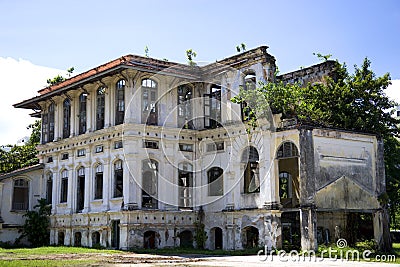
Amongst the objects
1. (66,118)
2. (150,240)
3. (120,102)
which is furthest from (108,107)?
(150,240)

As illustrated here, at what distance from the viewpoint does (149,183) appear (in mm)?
29219

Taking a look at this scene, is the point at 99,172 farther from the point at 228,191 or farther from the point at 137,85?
the point at 228,191

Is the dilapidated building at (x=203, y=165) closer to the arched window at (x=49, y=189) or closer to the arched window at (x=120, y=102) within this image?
the arched window at (x=120, y=102)

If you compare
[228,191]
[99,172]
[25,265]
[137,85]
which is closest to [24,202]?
[99,172]

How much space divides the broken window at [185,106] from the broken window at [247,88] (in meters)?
3.53

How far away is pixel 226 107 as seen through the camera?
29359mm

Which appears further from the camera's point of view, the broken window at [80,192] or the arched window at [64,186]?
the arched window at [64,186]

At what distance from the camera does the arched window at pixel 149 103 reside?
95.8 ft

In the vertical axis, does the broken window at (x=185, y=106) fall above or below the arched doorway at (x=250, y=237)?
above

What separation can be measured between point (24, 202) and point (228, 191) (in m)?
14.2

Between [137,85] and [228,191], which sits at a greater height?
[137,85]

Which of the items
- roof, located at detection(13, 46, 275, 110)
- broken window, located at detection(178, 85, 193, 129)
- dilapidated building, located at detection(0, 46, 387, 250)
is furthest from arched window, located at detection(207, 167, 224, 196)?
roof, located at detection(13, 46, 275, 110)

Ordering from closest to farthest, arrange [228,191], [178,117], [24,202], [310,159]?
[310,159] → [228,191] → [178,117] → [24,202]

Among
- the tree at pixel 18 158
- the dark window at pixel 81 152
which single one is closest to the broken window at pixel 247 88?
the dark window at pixel 81 152
